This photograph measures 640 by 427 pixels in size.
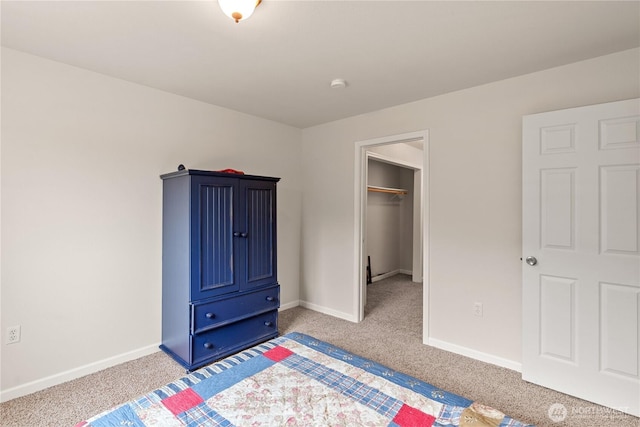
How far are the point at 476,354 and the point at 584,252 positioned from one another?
120cm

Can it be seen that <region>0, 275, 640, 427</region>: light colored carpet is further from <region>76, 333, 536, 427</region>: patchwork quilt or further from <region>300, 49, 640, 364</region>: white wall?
<region>76, 333, 536, 427</region>: patchwork quilt

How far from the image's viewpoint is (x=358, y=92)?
2871 millimetres

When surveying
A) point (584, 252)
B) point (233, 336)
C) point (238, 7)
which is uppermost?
point (238, 7)

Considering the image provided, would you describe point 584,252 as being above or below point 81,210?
below

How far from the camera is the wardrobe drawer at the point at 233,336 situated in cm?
254

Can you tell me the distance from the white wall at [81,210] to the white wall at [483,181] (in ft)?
7.46

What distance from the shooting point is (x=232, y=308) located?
275 centimetres

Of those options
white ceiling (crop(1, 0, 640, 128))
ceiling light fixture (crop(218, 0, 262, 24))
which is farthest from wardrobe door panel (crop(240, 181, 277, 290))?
ceiling light fixture (crop(218, 0, 262, 24))

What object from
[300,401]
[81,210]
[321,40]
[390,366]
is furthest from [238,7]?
[390,366]

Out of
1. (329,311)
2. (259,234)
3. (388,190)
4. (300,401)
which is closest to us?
(300,401)

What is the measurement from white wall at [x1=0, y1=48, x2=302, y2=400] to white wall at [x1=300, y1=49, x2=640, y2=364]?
2274 mm

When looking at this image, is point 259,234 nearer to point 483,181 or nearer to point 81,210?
point 81,210

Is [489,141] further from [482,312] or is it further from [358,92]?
[482,312]

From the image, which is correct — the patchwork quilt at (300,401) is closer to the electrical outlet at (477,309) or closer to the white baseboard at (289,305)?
the electrical outlet at (477,309)
